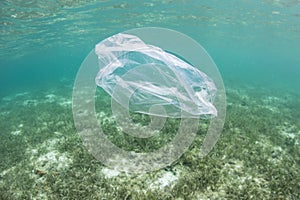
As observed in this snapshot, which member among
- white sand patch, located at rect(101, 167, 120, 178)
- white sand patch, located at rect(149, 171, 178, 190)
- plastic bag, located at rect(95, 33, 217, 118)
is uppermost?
plastic bag, located at rect(95, 33, 217, 118)

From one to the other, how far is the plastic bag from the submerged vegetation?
5.33ft

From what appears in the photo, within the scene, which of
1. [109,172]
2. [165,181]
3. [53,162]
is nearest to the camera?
[165,181]

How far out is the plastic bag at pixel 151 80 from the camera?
19.3ft

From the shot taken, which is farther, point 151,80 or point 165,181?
point 151,80

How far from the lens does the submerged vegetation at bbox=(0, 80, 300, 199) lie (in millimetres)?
5367

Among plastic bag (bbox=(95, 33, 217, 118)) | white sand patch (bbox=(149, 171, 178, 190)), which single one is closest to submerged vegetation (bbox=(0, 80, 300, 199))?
white sand patch (bbox=(149, 171, 178, 190))

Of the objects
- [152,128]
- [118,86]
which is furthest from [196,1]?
[118,86]

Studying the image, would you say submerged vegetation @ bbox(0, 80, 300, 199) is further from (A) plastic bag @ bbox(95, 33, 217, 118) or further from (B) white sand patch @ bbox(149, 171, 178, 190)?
(A) plastic bag @ bbox(95, 33, 217, 118)

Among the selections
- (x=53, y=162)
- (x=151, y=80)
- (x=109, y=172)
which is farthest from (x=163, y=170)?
(x=53, y=162)

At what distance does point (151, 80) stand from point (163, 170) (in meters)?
2.62

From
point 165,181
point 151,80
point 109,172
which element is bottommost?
point 109,172

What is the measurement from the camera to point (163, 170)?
6.31 m

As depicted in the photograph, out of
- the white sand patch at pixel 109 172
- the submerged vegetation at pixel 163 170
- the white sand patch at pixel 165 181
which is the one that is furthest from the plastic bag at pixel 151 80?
the white sand patch at pixel 109 172

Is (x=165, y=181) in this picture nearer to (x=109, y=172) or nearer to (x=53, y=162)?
(x=109, y=172)
